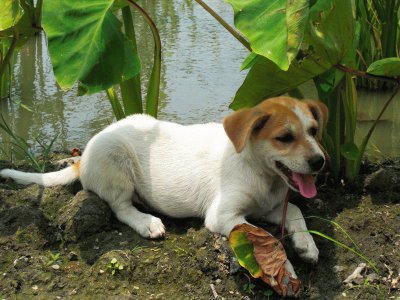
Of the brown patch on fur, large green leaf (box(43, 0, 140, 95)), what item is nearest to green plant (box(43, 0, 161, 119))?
large green leaf (box(43, 0, 140, 95))

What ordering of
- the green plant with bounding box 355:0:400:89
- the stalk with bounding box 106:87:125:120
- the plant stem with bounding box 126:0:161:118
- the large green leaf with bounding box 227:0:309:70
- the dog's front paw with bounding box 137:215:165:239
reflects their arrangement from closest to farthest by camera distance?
the large green leaf with bounding box 227:0:309:70 → the dog's front paw with bounding box 137:215:165:239 → the plant stem with bounding box 126:0:161:118 → the stalk with bounding box 106:87:125:120 → the green plant with bounding box 355:0:400:89

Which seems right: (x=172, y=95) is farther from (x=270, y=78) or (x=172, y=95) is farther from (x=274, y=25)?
(x=274, y=25)

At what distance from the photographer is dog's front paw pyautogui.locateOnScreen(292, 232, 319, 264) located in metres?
3.24

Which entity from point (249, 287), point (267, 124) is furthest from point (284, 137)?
point (249, 287)

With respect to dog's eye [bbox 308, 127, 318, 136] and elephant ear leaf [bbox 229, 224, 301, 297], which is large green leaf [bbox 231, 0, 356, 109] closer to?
dog's eye [bbox 308, 127, 318, 136]

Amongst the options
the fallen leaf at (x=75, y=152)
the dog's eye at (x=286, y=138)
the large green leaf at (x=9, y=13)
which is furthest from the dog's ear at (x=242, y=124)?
the fallen leaf at (x=75, y=152)

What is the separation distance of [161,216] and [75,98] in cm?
271

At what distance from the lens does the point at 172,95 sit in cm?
618

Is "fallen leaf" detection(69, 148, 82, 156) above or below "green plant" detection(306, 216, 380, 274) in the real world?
below

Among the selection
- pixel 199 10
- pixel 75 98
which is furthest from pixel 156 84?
pixel 199 10

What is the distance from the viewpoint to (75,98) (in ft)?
20.5

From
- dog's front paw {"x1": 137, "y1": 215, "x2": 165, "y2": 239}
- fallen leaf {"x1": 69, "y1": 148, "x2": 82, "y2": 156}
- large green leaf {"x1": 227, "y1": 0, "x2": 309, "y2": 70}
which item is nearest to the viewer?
large green leaf {"x1": 227, "y1": 0, "x2": 309, "y2": 70}

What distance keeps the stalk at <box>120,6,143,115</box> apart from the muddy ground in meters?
0.78

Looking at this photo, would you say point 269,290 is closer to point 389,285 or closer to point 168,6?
point 389,285
